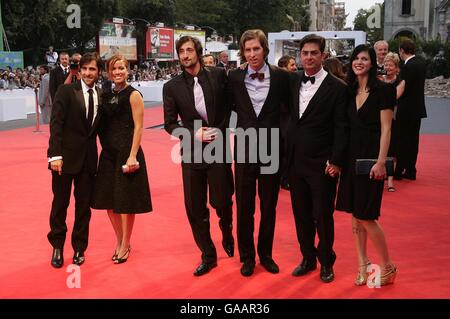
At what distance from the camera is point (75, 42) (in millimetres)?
39719

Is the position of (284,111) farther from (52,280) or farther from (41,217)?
(41,217)

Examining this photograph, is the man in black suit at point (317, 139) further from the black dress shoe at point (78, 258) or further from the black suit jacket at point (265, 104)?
the black dress shoe at point (78, 258)

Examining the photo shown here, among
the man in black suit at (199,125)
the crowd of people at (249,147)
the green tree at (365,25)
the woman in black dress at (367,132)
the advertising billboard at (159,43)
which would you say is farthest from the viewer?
the green tree at (365,25)

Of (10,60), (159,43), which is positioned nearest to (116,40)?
(159,43)

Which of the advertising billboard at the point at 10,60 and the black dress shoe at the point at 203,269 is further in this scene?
the advertising billboard at the point at 10,60

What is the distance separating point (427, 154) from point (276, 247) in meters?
6.24

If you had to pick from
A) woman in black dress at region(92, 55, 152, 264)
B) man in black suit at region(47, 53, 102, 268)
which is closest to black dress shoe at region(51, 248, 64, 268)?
man in black suit at region(47, 53, 102, 268)

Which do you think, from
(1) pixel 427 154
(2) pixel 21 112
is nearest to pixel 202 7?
(2) pixel 21 112

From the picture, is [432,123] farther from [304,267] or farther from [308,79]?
[308,79]

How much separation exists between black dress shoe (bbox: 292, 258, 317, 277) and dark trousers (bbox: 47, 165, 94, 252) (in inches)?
70.0

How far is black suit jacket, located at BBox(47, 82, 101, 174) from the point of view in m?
4.48

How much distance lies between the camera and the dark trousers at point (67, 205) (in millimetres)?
4574

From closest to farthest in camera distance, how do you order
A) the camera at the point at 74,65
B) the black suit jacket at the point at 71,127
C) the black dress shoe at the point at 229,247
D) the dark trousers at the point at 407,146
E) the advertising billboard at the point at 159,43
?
the black suit jacket at the point at 71,127 < the black dress shoe at the point at 229,247 < the dark trousers at the point at 407,146 < the camera at the point at 74,65 < the advertising billboard at the point at 159,43

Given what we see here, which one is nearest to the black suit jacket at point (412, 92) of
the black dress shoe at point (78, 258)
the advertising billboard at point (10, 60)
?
the black dress shoe at point (78, 258)
